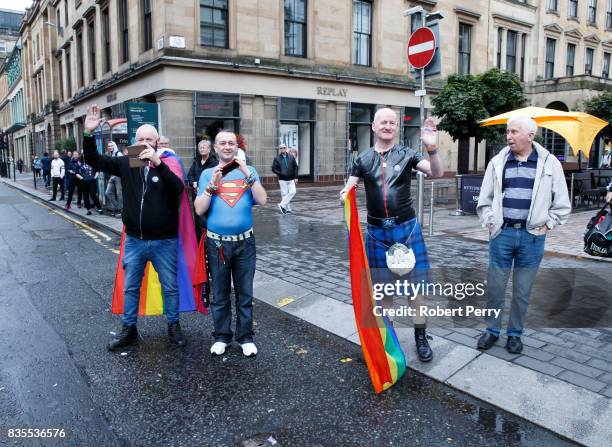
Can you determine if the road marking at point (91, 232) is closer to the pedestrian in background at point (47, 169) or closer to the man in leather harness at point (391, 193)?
the man in leather harness at point (391, 193)

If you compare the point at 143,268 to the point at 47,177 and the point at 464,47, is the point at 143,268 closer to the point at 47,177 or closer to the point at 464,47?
the point at 47,177

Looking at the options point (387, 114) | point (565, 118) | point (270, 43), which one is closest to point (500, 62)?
point (270, 43)

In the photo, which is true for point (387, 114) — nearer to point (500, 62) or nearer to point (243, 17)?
point (243, 17)

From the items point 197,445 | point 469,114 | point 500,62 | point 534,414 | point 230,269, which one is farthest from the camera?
point 500,62

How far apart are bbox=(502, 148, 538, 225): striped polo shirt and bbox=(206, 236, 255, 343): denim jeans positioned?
218cm

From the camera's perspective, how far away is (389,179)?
388cm

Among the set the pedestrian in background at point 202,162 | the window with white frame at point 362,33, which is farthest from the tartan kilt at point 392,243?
the window with white frame at point 362,33

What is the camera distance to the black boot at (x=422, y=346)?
13.2 ft

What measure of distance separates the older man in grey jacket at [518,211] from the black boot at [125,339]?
3081mm

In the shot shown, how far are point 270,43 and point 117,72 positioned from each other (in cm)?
789

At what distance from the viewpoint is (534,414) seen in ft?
10.6

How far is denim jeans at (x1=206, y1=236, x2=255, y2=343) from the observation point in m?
4.19

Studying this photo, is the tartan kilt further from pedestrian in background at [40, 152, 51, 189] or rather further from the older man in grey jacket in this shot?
pedestrian in background at [40, 152, 51, 189]

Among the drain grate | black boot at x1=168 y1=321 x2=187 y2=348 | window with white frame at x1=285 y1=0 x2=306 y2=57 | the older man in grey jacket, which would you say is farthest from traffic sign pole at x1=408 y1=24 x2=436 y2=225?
window with white frame at x1=285 y1=0 x2=306 y2=57
